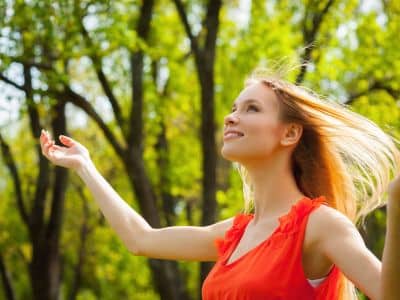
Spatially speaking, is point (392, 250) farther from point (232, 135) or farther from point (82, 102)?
point (82, 102)

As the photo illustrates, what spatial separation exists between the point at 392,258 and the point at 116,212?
1.67m

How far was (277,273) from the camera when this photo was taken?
10.8ft

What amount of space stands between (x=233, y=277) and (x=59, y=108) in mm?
10833

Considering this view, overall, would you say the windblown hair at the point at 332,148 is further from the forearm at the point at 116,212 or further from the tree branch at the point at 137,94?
the tree branch at the point at 137,94

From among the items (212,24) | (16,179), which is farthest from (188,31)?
(16,179)

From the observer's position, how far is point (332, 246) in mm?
3158

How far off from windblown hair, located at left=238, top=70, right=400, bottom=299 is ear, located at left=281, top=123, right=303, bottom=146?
0.08 ft

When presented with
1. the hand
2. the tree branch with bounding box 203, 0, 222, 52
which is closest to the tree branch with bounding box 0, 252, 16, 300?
the tree branch with bounding box 203, 0, 222, 52

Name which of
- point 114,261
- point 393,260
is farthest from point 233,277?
point 114,261

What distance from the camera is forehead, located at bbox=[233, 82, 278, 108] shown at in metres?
3.70

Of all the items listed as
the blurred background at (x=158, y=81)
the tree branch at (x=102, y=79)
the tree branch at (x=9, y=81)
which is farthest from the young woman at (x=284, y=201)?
the tree branch at (x=102, y=79)

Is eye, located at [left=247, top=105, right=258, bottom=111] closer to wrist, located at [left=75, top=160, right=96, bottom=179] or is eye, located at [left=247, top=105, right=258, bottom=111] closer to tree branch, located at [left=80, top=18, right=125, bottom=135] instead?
wrist, located at [left=75, top=160, right=96, bottom=179]

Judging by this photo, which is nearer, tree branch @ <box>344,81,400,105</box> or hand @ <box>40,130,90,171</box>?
hand @ <box>40,130,90,171</box>

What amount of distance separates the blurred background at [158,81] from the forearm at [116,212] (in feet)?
13.4
